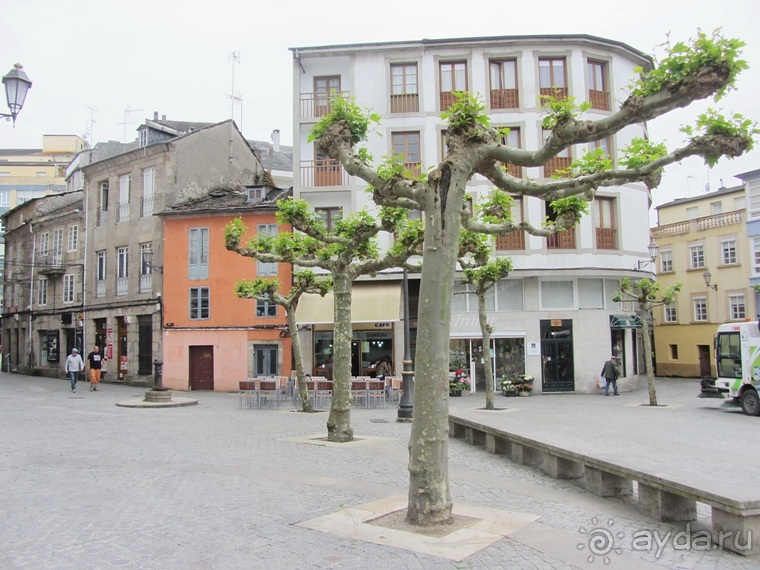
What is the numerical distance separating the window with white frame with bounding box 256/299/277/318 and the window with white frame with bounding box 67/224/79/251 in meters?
14.3

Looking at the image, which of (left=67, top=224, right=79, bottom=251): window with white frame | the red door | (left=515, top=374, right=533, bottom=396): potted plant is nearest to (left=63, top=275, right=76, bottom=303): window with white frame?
(left=67, top=224, right=79, bottom=251): window with white frame

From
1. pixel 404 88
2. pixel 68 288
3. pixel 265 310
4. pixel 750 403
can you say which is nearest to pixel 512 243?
pixel 404 88

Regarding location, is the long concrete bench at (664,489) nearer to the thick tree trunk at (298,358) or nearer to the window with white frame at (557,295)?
the thick tree trunk at (298,358)

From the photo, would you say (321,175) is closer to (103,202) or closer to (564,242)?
(564,242)

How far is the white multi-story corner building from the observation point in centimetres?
2742

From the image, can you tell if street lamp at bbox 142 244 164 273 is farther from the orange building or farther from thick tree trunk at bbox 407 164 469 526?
thick tree trunk at bbox 407 164 469 526

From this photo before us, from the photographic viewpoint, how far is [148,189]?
106 feet

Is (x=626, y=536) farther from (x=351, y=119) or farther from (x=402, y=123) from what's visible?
(x=402, y=123)

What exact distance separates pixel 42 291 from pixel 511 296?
29.7 metres

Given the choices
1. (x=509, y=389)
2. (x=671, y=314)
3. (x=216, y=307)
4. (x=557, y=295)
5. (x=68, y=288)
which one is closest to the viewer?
(x=509, y=389)

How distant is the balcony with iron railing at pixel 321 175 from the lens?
28.8 metres

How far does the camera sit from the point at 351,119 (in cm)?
889

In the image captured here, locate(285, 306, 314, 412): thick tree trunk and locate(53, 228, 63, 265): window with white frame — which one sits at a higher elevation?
locate(53, 228, 63, 265): window with white frame

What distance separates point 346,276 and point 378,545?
313 inches
